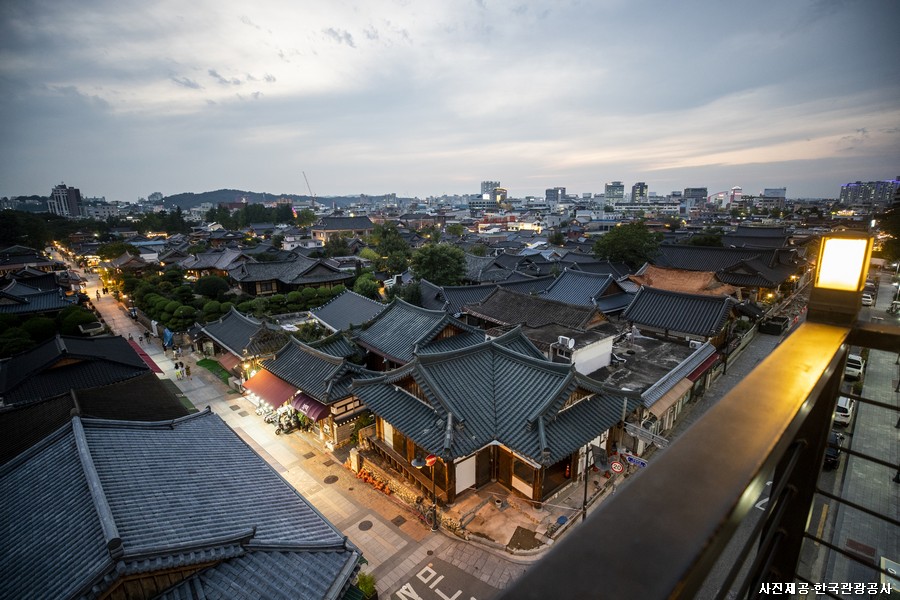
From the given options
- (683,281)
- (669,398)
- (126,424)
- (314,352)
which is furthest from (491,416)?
(683,281)

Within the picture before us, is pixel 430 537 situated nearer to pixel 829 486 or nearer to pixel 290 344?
pixel 290 344

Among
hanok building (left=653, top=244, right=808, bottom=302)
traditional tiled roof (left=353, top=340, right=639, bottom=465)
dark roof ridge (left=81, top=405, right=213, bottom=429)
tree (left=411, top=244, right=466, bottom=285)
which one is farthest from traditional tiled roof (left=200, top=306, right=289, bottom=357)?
hanok building (left=653, top=244, right=808, bottom=302)

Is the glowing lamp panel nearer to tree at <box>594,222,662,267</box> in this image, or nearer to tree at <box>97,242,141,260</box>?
tree at <box>594,222,662,267</box>

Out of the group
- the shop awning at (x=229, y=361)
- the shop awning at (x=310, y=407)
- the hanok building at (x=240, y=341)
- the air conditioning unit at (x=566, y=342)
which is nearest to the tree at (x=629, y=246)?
the air conditioning unit at (x=566, y=342)

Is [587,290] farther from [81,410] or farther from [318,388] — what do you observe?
[81,410]

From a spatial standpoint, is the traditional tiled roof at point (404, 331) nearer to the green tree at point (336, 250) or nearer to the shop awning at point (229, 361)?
the shop awning at point (229, 361)

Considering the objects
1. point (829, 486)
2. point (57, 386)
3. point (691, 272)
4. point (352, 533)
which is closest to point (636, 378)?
point (829, 486)
